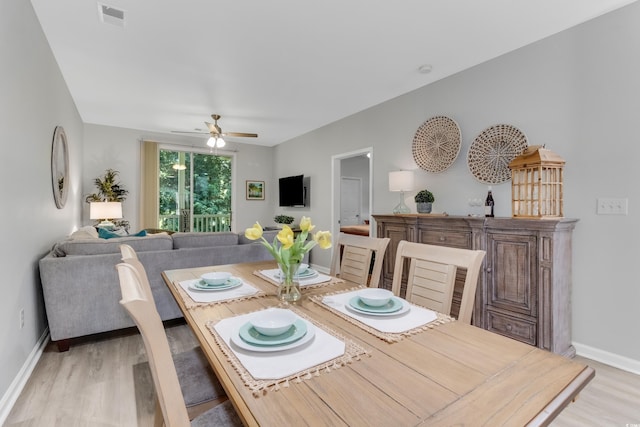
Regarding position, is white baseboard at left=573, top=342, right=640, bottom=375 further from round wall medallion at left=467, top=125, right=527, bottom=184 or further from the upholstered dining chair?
the upholstered dining chair

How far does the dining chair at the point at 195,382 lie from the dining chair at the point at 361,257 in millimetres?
1008

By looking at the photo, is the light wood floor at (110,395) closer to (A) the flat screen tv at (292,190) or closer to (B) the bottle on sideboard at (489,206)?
(B) the bottle on sideboard at (489,206)

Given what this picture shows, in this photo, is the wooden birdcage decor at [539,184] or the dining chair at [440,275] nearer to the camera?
the dining chair at [440,275]

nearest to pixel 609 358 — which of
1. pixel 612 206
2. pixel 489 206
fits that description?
pixel 612 206

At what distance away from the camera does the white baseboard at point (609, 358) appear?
7.28 feet

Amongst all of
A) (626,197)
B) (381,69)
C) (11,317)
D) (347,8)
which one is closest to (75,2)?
(347,8)

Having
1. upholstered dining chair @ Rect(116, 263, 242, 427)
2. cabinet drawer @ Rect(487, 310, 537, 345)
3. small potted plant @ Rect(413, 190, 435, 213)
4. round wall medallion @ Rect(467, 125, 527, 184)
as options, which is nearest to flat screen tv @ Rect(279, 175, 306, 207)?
small potted plant @ Rect(413, 190, 435, 213)

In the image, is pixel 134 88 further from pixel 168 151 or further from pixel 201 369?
pixel 201 369

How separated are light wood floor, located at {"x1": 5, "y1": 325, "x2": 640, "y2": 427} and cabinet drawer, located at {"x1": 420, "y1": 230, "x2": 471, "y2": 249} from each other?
1242 mm

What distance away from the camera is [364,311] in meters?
1.25

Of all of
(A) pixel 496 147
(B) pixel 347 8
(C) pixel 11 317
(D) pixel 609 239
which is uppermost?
(B) pixel 347 8

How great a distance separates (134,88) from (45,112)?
1.31m

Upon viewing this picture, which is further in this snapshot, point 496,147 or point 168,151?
point 168,151

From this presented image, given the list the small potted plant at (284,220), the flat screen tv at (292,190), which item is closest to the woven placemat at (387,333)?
the flat screen tv at (292,190)
